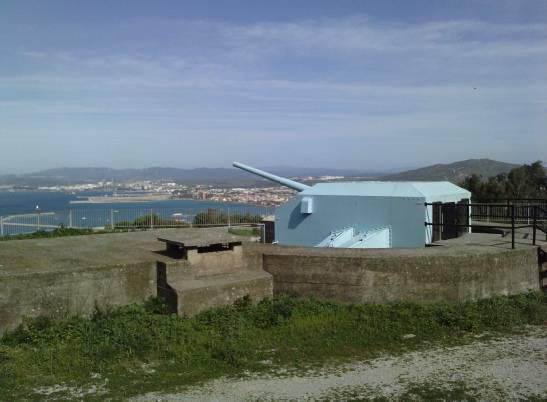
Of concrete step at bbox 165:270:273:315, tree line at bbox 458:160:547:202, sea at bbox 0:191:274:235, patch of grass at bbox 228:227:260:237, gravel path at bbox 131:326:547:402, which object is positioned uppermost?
tree line at bbox 458:160:547:202

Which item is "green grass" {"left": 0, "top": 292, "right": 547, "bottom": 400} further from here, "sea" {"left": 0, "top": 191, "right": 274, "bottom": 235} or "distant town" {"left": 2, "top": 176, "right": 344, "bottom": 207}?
"sea" {"left": 0, "top": 191, "right": 274, "bottom": 235}

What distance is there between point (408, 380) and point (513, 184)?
67.6 ft

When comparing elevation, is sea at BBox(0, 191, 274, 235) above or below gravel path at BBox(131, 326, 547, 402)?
above

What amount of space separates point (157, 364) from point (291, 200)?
8.17 m

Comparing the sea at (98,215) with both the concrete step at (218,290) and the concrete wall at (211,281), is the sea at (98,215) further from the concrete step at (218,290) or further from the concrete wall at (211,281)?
the concrete step at (218,290)

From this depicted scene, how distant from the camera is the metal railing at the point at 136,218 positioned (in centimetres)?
1712

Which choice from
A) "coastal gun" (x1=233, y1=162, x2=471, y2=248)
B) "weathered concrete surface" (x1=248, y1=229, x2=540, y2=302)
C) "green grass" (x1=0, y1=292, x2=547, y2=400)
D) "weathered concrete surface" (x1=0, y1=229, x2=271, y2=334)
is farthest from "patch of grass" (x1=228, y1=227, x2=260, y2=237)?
"green grass" (x1=0, y1=292, x2=547, y2=400)

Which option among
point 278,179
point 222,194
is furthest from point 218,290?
point 222,194

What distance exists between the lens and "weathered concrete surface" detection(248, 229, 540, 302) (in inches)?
308

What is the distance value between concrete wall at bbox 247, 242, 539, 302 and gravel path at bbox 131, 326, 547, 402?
192 centimetres

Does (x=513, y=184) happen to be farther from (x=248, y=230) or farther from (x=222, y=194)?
(x=222, y=194)

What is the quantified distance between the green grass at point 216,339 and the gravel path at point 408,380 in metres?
0.21

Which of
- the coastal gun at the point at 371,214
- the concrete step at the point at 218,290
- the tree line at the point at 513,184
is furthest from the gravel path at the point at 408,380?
the tree line at the point at 513,184

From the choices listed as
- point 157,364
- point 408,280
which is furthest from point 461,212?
point 157,364
